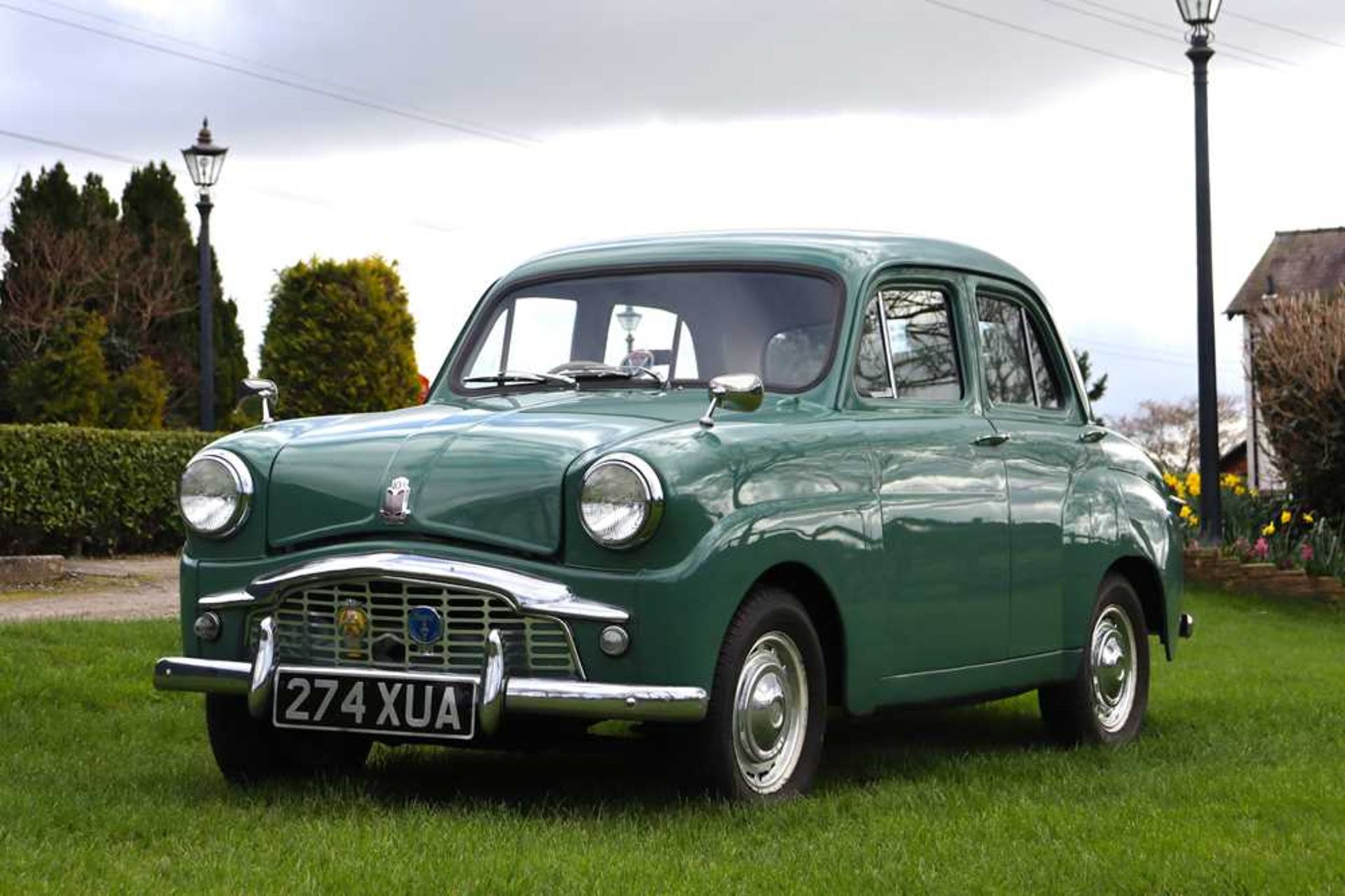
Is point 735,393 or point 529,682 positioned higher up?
point 735,393

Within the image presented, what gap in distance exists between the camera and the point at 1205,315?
19156 mm

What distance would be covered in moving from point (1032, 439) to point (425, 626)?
293 centimetres

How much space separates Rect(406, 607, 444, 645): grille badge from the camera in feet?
20.1

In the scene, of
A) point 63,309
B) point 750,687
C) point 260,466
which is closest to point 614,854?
point 750,687

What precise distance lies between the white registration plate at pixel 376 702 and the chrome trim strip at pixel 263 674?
0.09ft

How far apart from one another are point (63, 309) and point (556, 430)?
33.4 m

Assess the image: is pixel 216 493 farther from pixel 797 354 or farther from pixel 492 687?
pixel 797 354

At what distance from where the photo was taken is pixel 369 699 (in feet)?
20.1

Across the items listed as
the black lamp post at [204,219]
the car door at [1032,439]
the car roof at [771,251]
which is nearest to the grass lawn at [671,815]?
the car door at [1032,439]

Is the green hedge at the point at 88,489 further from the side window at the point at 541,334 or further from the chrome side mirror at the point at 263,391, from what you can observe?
the side window at the point at 541,334

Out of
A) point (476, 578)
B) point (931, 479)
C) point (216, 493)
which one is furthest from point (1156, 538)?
point (216, 493)

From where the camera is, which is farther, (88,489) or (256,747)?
(88,489)

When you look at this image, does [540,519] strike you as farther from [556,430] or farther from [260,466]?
[260,466]

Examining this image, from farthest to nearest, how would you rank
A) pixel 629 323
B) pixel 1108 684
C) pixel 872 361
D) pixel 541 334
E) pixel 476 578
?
pixel 1108 684 < pixel 541 334 < pixel 629 323 < pixel 872 361 < pixel 476 578
